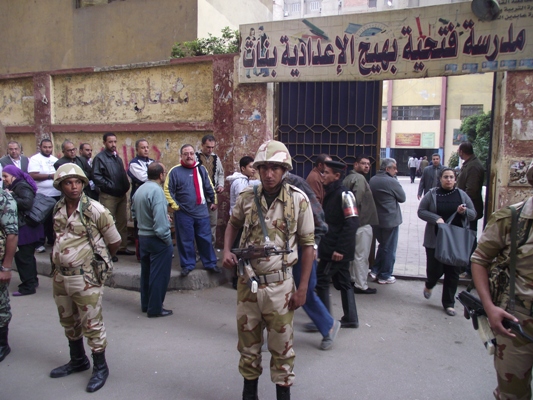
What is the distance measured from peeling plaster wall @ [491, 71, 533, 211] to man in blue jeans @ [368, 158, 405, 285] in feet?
4.29

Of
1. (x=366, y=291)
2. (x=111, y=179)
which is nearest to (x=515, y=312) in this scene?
(x=366, y=291)

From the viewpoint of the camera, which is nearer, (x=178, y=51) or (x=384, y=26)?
(x=384, y=26)

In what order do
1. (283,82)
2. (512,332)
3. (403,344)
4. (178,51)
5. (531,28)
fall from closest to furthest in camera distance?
(512,332), (403,344), (531,28), (283,82), (178,51)

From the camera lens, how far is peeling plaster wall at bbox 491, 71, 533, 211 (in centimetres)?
566

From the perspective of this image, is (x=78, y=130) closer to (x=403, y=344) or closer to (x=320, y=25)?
(x=320, y=25)

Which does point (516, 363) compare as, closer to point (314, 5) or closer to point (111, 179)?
point (111, 179)

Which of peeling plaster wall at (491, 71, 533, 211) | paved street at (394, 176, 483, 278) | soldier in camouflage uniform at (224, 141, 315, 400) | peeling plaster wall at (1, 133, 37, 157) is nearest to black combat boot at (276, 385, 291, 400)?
soldier in camouflage uniform at (224, 141, 315, 400)

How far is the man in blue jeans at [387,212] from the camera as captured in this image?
6.05m

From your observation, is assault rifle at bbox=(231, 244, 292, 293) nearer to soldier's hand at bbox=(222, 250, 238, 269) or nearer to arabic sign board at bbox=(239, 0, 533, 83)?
soldier's hand at bbox=(222, 250, 238, 269)

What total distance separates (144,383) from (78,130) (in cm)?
629

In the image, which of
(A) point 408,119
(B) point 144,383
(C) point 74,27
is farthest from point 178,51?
(A) point 408,119

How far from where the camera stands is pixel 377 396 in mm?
3316

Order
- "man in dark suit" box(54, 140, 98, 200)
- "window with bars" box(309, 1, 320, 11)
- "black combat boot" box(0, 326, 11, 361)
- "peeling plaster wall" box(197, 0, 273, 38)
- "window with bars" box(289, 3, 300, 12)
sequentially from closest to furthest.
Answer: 1. "black combat boot" box(0, 326, 11, 361)
2. "man in dark suit" box(54, 140, 98, 200)
3. "peeling plaster wall" box(197, 0, 273, 38)
4. "window with bars" box(309, 1, 320, 11)
5. "window with bars" box(289, 3, 300, 12)

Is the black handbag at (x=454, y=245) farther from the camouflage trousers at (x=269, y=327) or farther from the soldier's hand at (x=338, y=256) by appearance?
the camouflage trousers at (x=269, y=327)
